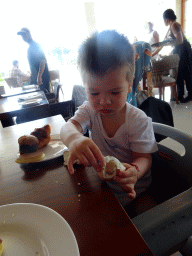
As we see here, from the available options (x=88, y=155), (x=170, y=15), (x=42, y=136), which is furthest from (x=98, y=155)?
(x=170, y=15)

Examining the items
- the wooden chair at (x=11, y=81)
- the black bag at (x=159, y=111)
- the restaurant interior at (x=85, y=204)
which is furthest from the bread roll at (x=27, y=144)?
the wooden chair at (x=11, y=81)

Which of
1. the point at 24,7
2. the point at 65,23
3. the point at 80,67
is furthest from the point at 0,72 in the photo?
the point at 80,67

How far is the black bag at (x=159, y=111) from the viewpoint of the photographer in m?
0.93

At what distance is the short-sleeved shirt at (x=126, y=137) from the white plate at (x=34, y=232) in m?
0.48

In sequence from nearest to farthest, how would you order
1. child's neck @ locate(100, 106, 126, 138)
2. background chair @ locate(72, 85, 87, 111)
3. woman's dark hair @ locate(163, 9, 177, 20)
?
child's neck @ locate(100, 106, 126, 138)
background chair @ locate(72, 85, 87, 111)
woman's dark hair @ locate(163, 9, 177, 20)

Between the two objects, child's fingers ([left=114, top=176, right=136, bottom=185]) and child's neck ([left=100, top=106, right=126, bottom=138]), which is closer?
child's fingers ([left=114, top=176, right=136, bottom=185])

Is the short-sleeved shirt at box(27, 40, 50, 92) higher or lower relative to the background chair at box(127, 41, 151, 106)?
higher

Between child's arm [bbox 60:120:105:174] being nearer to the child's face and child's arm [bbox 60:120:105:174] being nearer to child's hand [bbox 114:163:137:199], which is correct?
child's hand [bbox 114:163:137:199]

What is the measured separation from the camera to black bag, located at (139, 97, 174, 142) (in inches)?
36.4

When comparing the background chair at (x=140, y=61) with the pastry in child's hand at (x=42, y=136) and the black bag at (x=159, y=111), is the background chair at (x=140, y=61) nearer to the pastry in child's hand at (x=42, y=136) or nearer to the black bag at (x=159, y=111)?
the black bag at (x=159, y=111)

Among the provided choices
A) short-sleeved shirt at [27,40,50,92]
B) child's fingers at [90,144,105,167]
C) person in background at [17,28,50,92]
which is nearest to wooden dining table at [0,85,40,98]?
person in background at [17,28,50,92]

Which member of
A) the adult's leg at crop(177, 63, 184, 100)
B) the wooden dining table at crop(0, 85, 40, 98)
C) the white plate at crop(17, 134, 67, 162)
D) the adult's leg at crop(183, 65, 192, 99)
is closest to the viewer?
the white plate at crop(17, 134, 67, 162)

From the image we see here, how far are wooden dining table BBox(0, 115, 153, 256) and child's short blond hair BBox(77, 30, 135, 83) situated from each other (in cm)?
39

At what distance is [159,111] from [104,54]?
0.42m
